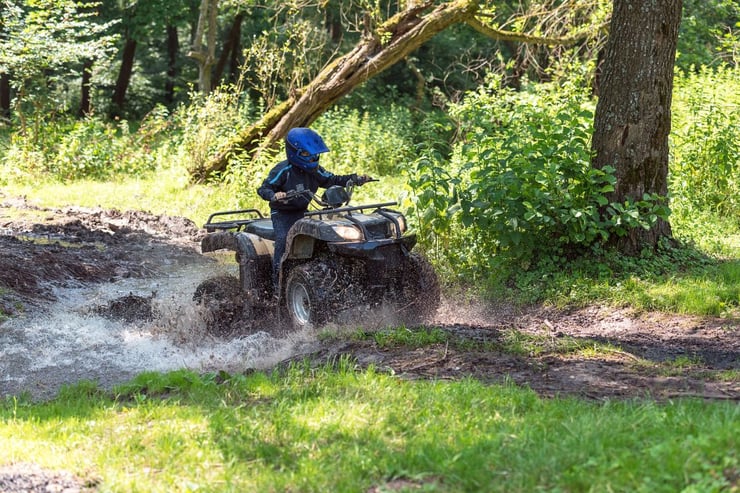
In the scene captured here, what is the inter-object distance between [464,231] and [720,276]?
2.87m

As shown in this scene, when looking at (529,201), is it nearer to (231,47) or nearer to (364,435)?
(364,435)

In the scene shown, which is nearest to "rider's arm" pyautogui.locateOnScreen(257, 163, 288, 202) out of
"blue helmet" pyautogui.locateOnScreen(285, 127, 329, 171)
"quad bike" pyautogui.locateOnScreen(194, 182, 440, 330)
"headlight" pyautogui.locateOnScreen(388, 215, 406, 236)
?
"blue helmet" pyautogui.locateOnScreen(285, 127, 329, 171)

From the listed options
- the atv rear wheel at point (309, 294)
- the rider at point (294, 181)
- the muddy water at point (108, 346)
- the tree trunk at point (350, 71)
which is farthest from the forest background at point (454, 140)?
the muddy water at point (108, 346)

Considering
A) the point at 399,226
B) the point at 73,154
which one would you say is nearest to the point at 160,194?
the point at 73,154

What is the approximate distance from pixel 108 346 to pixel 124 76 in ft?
86.8

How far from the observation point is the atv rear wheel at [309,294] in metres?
7.44

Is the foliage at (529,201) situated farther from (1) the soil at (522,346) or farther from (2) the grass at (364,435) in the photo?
(2) the grass at (364,435)

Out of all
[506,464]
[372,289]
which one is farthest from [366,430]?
[372,289]

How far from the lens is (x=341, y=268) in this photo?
763 centimetres

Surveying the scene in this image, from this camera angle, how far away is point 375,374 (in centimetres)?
595

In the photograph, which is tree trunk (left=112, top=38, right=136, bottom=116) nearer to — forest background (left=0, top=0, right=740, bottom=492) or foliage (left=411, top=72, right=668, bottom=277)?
forest background (left=0, top=0, right=740, bottom=492)

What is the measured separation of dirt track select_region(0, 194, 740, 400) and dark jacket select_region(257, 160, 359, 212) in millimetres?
1483

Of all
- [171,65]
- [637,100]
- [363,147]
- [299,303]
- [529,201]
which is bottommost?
[299,303]

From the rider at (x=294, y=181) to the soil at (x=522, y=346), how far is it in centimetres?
137
